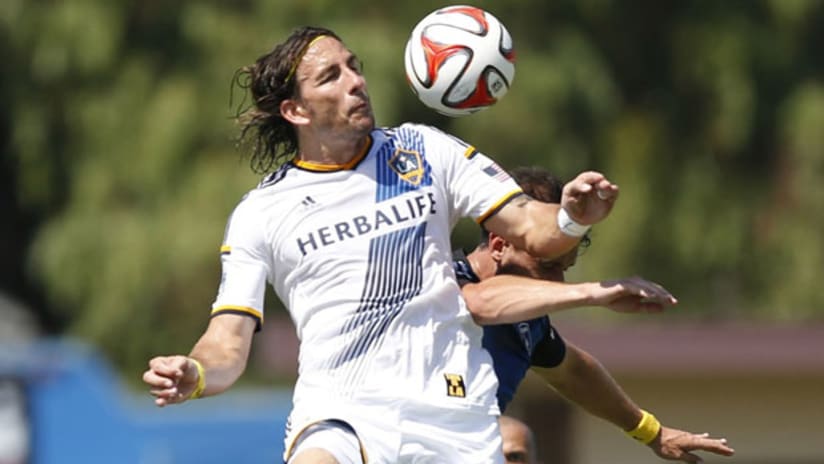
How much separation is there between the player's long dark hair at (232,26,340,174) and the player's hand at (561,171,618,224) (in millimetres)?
1295

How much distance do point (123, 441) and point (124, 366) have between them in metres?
5.87

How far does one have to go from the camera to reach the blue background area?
52.3ft

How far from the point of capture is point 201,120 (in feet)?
67.7

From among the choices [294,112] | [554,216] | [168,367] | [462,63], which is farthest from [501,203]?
[168,367]

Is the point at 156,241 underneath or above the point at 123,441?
above

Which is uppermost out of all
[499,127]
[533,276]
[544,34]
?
[544,34]

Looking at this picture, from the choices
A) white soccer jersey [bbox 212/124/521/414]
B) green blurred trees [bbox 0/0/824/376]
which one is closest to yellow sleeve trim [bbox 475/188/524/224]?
white soccer jersey [bbox 212/124/521/414]

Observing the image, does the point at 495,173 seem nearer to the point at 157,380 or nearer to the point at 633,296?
the point at 633,296

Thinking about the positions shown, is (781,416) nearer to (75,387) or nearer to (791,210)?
(791,210)

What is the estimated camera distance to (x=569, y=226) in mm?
6844

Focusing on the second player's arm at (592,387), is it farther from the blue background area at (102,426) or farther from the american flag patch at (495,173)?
the blue background area at (102,426)

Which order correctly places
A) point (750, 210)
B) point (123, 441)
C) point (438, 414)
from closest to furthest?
1. point (438, 414)
2. point (123, 441)
3. point (750, 210)

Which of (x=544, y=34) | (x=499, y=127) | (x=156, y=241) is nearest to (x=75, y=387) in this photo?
(x=156, y=241)

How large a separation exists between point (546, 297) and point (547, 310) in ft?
0.19
